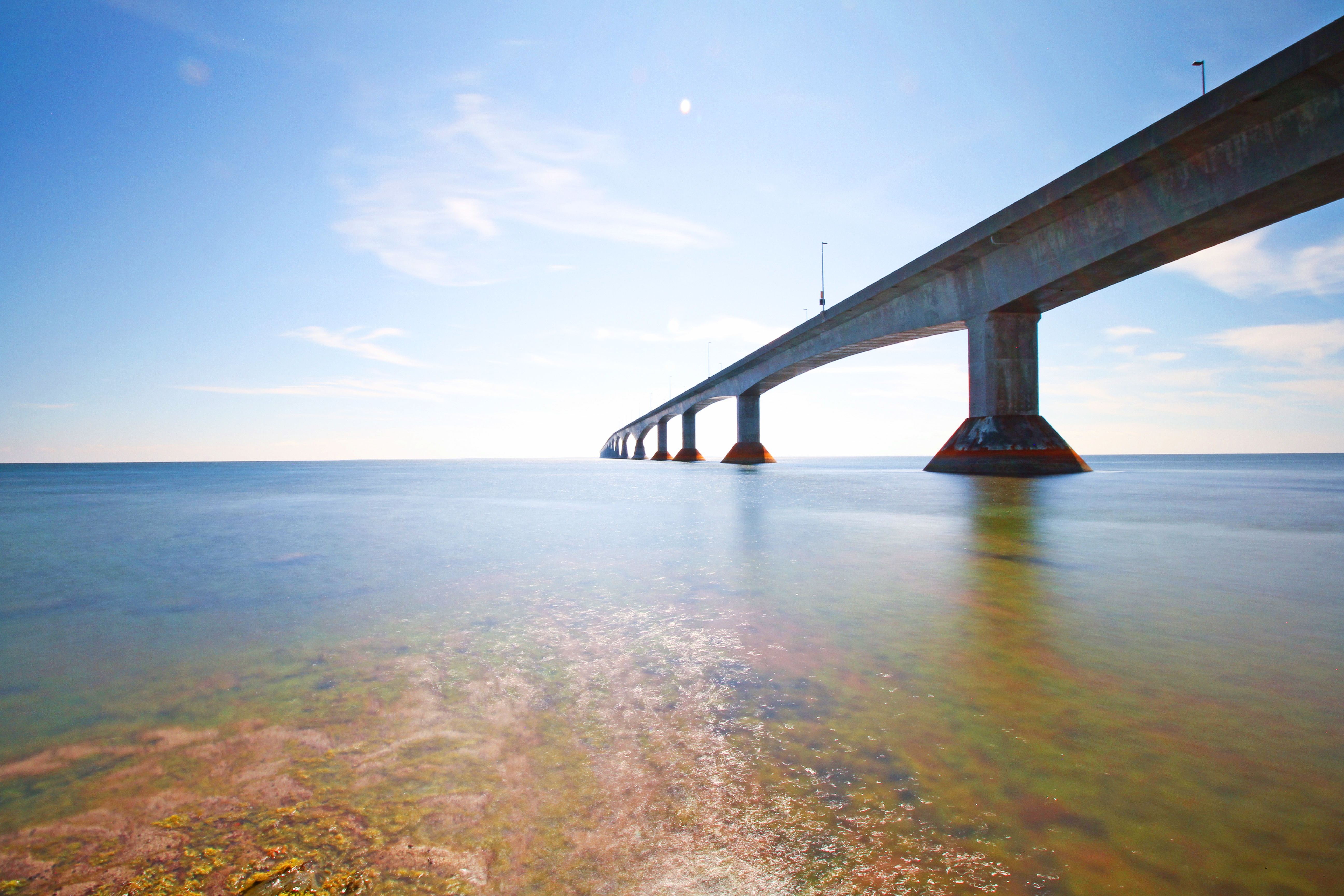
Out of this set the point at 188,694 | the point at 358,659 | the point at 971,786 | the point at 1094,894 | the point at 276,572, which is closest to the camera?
the point at 1094,894

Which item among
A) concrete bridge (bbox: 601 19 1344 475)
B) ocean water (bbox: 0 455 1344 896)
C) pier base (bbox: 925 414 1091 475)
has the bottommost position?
ocean water (bbox: 0 455 1344 896)

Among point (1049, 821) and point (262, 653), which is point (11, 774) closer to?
point (262, 653)

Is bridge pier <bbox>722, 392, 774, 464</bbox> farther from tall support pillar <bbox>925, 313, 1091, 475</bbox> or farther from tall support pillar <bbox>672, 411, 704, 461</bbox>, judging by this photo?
tall support pillar <bbox>925, 313, 1091, 475</bbox>

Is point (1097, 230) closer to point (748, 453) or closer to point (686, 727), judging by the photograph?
point (686, 727)

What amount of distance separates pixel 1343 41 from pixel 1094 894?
745 inches

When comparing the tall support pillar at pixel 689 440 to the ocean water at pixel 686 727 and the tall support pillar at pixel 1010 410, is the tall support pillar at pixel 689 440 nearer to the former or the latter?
the tall support pillar at pixel 1010 410

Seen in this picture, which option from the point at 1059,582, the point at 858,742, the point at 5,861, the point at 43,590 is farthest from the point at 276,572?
the point at 1059,582

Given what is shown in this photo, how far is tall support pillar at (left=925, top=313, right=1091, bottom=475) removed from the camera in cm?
2427

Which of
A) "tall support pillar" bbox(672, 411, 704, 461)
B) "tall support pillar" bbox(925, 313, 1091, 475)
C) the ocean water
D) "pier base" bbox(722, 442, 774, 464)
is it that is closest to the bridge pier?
"pier base" bbox(722, 442, 774, 464)

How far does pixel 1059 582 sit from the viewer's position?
5.61 m

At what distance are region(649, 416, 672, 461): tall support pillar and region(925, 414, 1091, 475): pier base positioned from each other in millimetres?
58162

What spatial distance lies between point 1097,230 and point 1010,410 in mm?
7222

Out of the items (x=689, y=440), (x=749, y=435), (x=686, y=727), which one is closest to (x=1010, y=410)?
(x=686, y=727)

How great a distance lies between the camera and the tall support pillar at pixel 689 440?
70.9 m
